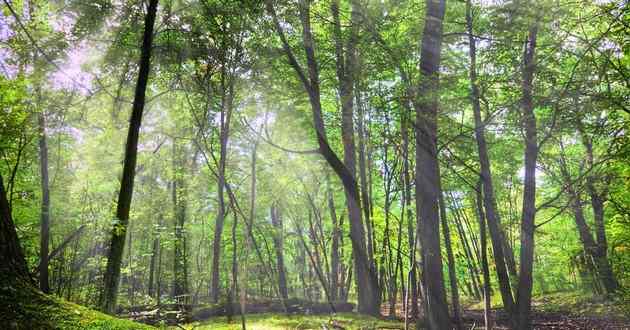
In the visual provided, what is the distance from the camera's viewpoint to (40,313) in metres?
1.93

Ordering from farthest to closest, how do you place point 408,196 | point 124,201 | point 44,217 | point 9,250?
point 44,217 < point 408,196 < point 124,201 < point 9,250

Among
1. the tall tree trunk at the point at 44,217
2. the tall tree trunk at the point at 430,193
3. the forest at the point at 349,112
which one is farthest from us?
the tall tree trunk at the point at 44,217

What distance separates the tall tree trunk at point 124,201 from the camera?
516 cm

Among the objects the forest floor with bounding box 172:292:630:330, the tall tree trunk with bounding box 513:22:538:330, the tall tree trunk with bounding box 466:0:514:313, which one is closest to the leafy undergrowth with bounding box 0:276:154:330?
the forest floor with bounding box 172:292:630:330

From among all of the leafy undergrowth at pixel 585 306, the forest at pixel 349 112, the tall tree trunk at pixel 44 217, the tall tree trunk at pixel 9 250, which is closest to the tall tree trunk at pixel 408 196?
the forest at pixel 349 112

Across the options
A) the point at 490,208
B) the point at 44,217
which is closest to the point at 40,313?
the point at 490,208

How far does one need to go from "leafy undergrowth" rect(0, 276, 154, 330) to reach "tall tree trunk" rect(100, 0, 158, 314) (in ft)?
9.55

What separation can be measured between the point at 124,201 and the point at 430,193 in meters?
5.75

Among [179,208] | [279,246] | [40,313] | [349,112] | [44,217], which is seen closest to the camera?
[40,313]

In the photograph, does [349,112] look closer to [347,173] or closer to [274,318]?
[347,173]

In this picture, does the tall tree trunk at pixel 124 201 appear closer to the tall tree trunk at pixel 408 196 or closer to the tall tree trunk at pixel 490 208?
the tall tree trunk at pixel 408 196

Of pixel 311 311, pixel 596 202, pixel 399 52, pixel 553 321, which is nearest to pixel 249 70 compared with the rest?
pixel 399 52

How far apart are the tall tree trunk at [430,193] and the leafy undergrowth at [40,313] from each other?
19.7 feet

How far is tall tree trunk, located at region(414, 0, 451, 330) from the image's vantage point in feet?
22.8
